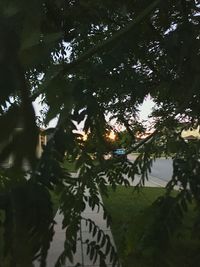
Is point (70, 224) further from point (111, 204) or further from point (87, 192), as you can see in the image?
point (111, 204)

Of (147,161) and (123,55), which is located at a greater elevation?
(123,55)

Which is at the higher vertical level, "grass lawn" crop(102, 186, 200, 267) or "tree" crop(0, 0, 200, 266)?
"tree" crop(0, 0, 200, 266)

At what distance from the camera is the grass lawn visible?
9.39 ft

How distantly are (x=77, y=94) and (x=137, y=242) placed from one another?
4.47 feet

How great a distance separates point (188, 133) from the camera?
4426mm

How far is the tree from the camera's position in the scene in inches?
30.7

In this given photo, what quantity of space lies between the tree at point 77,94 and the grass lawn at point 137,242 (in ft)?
0.65

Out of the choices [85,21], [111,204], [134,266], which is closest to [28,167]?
[85,21]

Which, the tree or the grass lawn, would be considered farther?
the grass lawn

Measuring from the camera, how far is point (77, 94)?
1.78 meters

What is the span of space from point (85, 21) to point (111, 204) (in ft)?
26.2

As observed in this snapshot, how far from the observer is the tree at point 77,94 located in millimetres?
780

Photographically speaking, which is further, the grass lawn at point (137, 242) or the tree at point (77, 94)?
the grass lawn at point (137, 242)

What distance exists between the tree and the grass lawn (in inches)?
7.8
